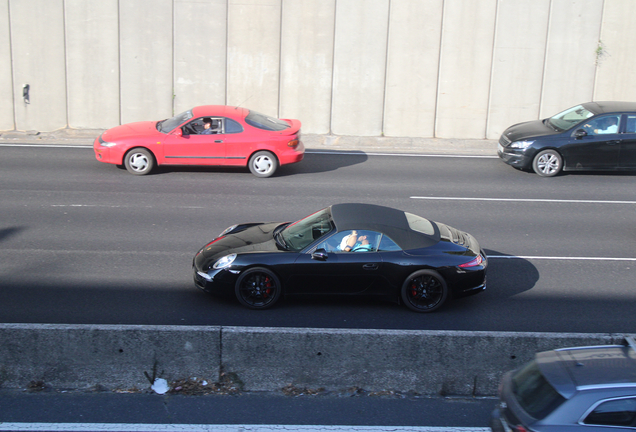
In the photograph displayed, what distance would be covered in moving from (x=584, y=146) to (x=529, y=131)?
1.37m

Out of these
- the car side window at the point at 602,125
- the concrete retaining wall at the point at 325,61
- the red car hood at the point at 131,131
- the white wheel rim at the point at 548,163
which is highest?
the concrete retaining wall at the point at 325,61

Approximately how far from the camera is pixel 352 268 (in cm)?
732

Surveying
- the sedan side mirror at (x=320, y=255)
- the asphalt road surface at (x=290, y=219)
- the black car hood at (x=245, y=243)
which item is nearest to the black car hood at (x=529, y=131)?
the asphalt road surface at (x=290, y=219)

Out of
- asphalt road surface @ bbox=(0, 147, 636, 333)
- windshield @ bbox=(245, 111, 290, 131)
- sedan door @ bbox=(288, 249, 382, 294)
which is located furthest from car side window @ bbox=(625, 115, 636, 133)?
sedan door @ bbox=(288, 249, 382, 294)

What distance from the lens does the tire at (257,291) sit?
291 inches

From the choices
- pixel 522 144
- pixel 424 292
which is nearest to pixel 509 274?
pixel 424 292

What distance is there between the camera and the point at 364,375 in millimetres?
6059

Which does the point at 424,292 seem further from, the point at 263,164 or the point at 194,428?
the point at 263,164

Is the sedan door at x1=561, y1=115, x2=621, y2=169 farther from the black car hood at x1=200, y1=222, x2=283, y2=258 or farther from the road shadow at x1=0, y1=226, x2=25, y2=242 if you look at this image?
the road shadow at x1=0, y1=226, x2=25, y2=242

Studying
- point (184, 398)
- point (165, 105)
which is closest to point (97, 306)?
point (184, 398)

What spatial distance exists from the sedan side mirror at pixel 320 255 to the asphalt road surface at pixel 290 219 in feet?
2.34

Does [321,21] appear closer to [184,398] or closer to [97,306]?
[97,306]

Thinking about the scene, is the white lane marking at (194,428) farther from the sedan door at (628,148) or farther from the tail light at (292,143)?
the sedan door at (628,148)

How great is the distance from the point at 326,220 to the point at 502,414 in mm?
3873
